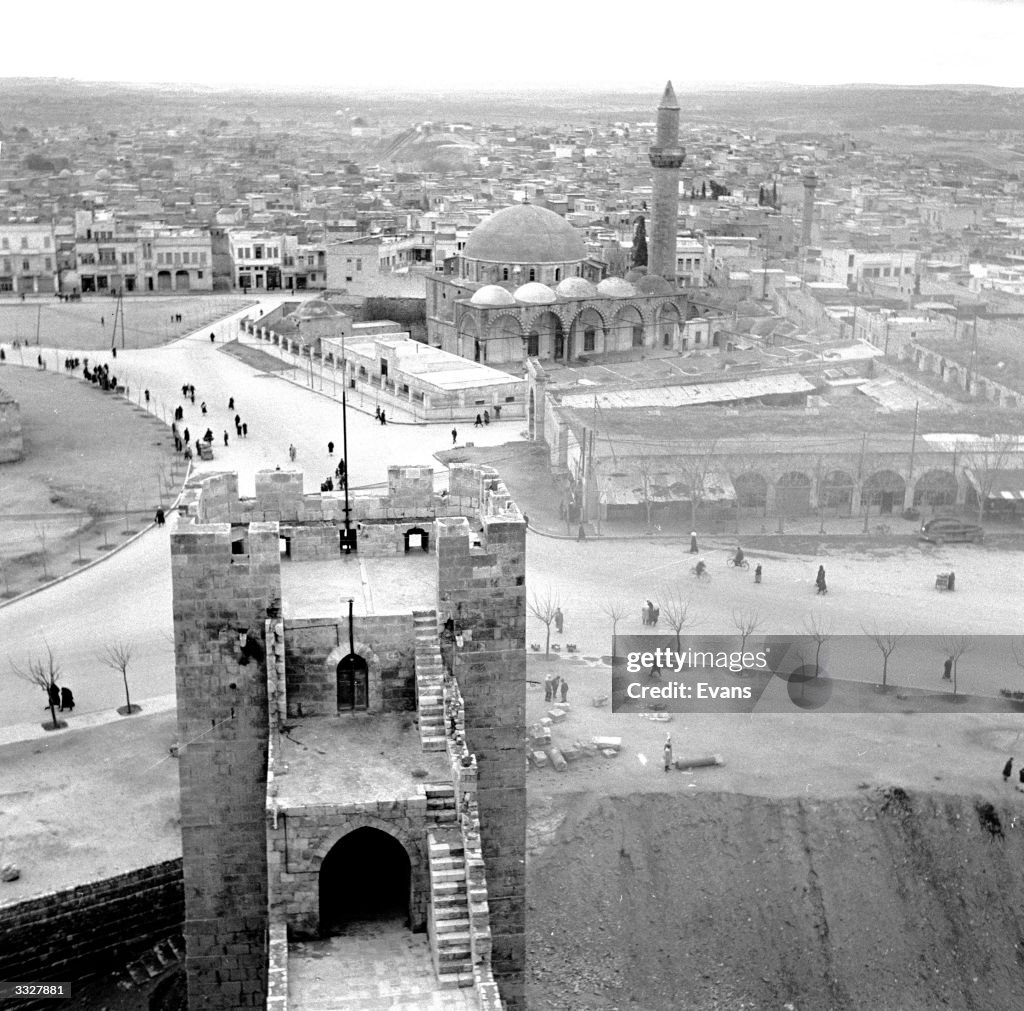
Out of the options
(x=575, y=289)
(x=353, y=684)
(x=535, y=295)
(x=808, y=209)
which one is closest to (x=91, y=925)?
(x=353, y=684)

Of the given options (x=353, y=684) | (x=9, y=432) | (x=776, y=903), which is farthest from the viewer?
(x=9, y=432)

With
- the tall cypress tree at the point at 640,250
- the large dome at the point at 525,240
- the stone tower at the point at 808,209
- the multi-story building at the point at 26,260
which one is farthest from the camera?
the stone tower at the point at 808,209

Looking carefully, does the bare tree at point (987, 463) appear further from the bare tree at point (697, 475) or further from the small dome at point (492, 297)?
the small dome at point (492, 297)

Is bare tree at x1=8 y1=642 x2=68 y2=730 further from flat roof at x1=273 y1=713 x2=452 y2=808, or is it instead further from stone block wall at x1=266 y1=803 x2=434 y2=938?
stone block wall at x1=266 y1=803 x2=434 y2=938

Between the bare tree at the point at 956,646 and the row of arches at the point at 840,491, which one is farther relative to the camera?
the row of arches at the point at 840,491

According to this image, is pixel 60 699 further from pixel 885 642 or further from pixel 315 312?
pixel 315 312

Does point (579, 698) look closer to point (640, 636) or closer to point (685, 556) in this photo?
point (640, 636)

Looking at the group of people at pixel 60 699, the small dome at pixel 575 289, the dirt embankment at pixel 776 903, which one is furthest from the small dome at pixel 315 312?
the dirt embankment at pixel 776 903
